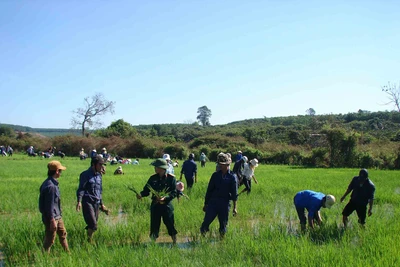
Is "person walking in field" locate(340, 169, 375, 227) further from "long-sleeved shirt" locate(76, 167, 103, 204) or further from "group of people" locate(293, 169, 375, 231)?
"long-sleeved shirt" locate(76, 167, 103, 204)

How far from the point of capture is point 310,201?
20.7 feet

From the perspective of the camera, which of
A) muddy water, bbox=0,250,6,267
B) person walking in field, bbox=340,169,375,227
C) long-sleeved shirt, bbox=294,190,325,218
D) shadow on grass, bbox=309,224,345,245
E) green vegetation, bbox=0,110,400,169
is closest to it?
muddy water, bbox=0,250,6,267

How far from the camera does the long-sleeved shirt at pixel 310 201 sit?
623cm

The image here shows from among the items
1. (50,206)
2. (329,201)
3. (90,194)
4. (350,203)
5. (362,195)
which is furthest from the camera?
(350,203)

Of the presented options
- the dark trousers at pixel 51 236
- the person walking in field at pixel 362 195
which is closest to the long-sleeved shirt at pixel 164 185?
the dark trousers at pixel 51 236

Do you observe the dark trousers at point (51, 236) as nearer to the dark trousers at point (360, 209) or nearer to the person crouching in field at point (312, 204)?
the person crouching in field at point (312, 204)

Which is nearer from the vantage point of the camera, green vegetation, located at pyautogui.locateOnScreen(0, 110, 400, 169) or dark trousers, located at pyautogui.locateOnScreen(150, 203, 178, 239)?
dark trousers, located at pyautogui.locateOnScreen(150, 203, 178, 239)

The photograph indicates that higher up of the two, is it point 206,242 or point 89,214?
point 89,214

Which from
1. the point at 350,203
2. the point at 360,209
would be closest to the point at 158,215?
the point at 350,203

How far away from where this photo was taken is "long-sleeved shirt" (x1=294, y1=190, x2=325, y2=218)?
245 inches

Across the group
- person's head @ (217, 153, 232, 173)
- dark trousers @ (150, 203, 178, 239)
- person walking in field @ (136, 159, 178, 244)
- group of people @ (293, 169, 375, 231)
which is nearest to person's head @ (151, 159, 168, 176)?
person walking in field @ (136, 159, 178, 244)

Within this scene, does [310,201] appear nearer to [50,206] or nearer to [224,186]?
[224,186]

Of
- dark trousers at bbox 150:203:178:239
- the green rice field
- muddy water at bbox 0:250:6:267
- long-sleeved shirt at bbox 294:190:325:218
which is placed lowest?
muddy water at bbox 0:250:6:267

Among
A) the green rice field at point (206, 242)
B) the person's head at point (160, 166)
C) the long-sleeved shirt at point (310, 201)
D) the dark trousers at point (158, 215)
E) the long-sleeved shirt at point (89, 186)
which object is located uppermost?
the person's head at point (160, 166)
